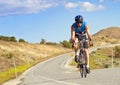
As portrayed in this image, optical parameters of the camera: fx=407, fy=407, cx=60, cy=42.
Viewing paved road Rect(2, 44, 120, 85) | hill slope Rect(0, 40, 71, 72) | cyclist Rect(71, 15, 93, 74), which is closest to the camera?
paved road Rect(2, 44, 120, 85)

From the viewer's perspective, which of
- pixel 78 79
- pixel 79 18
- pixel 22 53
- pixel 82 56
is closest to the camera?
pixel 79 18

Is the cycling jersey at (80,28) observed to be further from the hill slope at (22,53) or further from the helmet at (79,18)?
the hill slope at (22,53)

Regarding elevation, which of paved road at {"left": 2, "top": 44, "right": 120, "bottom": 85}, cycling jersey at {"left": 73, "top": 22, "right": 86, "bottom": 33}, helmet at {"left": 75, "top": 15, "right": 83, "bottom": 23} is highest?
helmet at {"left": 75, "top": 15, "right": 83, "bottom": 23}

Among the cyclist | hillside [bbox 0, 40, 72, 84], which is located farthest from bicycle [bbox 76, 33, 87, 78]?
hillside [bbox 0, 40, 72, 84]

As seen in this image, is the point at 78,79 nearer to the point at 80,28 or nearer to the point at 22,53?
the point at 80,28

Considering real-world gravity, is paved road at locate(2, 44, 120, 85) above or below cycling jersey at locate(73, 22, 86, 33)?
below

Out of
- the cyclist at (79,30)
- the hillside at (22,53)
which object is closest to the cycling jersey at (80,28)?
the cyclist at (79,30)

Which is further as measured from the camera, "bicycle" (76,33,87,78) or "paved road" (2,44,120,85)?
"bicycle" (76,33,87,78)

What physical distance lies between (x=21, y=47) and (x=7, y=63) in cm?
2172

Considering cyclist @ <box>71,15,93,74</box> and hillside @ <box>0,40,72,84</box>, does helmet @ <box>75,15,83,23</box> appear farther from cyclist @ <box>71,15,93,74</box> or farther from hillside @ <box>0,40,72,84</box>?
hillside @ <box>0,40,72,84</box>

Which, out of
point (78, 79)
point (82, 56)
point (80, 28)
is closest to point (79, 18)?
point (80, 28)

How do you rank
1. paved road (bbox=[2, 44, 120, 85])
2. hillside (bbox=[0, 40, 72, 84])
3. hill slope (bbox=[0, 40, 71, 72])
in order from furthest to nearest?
hill slope (bbox=[0, 40, 71, 72])
hillside (bbox=[0, 40, 72, 84])
paved road (bbox=[2, 44, 120, 85])

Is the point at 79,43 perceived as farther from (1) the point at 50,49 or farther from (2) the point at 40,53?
(1) the point at 50,49

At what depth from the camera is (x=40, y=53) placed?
3716 inches
